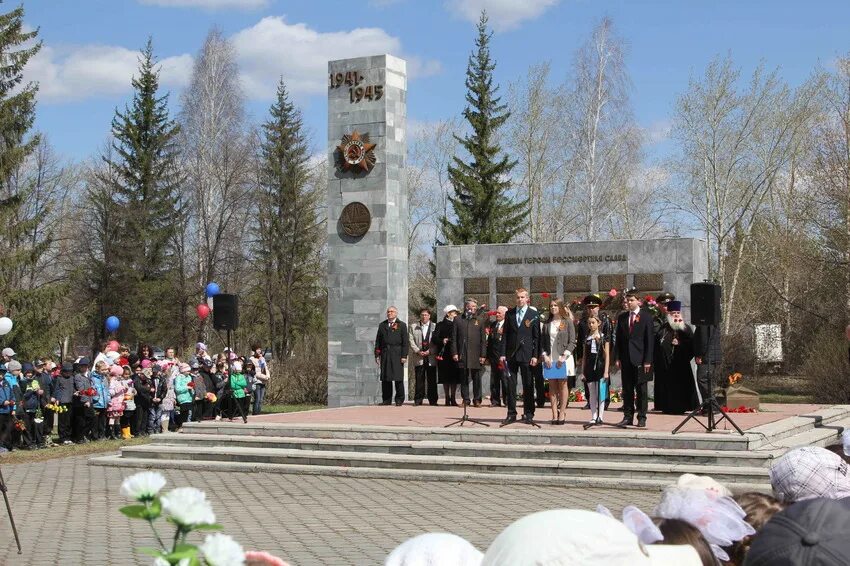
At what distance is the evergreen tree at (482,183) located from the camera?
4662cm

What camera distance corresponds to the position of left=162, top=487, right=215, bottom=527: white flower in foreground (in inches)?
80.6

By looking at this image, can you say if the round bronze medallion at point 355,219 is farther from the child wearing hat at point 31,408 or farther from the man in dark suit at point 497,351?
the child wearing hat at point 31,408

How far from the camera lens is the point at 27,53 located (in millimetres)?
34219

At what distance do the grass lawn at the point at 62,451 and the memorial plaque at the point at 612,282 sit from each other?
33.8 feet

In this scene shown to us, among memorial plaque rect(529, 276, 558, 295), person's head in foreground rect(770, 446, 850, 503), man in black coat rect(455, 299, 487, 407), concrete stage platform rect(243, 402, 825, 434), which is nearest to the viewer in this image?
person's head in foreground rect(770, 446, 850, 503)

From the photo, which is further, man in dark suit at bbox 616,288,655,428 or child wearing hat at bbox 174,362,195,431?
child wearing hat at bbox 174,362,195,431

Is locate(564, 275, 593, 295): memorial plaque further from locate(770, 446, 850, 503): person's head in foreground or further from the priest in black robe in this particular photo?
locate(770, 446, 850, 503): person's head in foreground

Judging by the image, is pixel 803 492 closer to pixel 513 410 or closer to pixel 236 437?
pixel 513 410

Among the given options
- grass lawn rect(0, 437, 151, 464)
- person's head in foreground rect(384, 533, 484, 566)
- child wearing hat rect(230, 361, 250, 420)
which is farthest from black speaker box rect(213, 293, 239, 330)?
person's head in foreground rect(384, 533, 484, 566)

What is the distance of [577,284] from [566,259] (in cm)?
61

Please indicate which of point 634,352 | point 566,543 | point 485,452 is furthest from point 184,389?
point 566,543

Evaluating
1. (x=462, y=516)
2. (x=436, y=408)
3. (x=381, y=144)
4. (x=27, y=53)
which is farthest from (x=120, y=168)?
(x=462, y=516)

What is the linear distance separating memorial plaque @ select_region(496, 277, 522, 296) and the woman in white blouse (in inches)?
365

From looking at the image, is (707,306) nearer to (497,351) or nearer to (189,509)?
(497,351)
